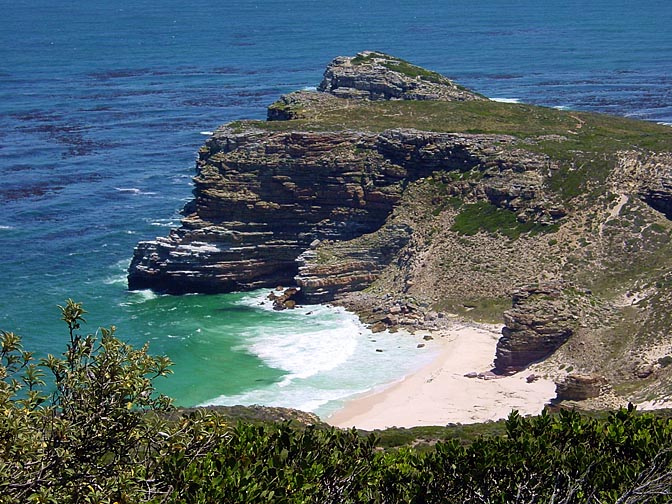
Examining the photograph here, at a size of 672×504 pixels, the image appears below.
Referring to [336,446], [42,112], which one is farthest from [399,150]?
[42,112]

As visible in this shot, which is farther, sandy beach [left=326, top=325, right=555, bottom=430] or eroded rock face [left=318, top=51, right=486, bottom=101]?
eroded rock face [left=318, top=51, right=486, bottom=101]

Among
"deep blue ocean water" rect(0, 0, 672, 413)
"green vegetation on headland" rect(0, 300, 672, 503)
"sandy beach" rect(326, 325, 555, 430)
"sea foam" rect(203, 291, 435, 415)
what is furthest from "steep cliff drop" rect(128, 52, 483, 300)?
"green vegetation on headland" rect(0, 300, 672, 503)

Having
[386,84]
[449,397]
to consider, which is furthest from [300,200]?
[386,84]

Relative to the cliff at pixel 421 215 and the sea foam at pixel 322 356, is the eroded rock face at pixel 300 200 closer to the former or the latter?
the cliff at pixel 421 215

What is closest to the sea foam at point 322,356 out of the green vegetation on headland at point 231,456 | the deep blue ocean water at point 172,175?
the deep blue ocean water at point 172,175

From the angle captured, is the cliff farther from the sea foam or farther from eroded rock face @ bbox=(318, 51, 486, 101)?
eroded rock face @ bbox=(318, 51, 486, 101)

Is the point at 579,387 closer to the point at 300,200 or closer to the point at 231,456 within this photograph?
the point at 300,200
